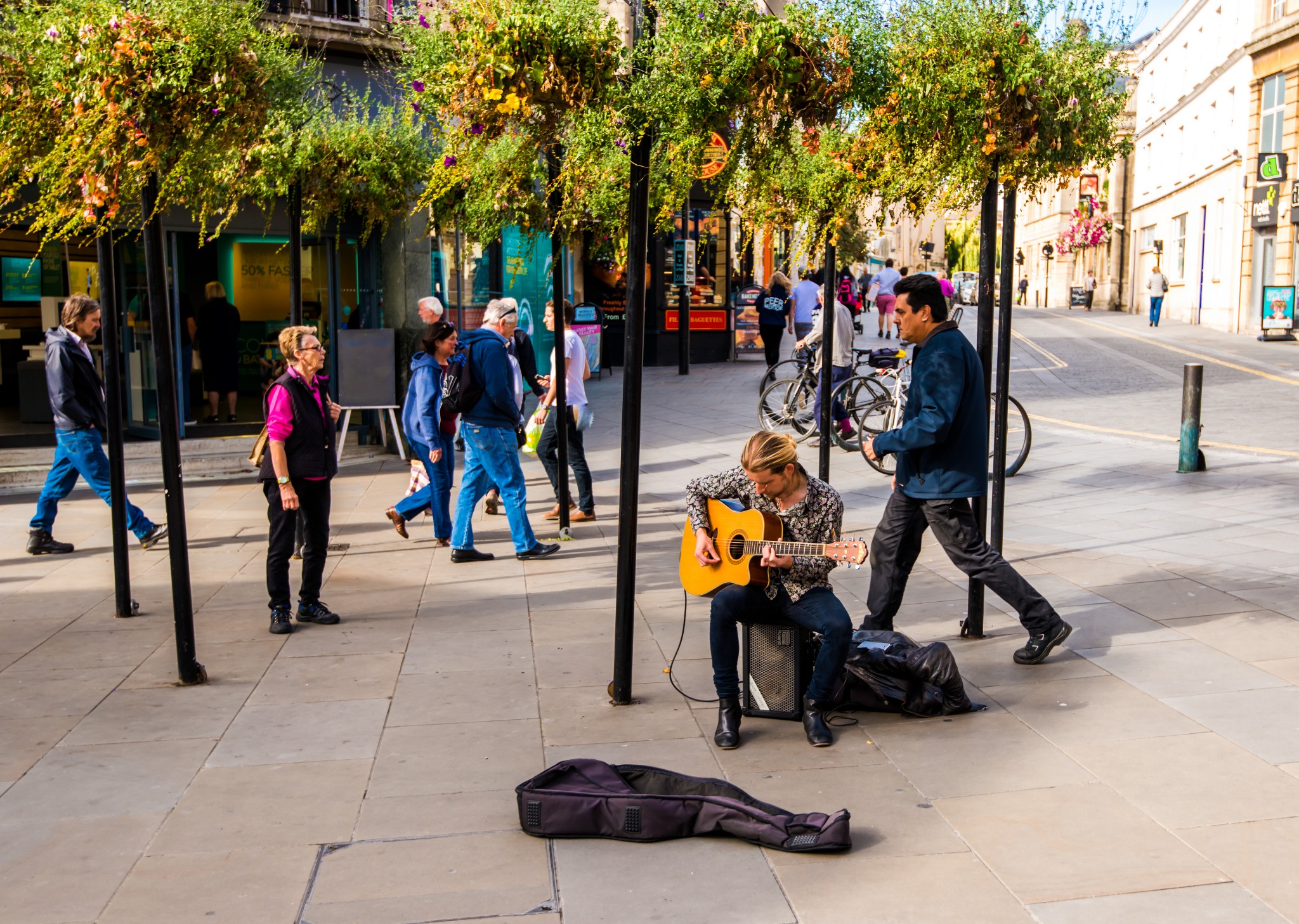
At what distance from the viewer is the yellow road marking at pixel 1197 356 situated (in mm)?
19391

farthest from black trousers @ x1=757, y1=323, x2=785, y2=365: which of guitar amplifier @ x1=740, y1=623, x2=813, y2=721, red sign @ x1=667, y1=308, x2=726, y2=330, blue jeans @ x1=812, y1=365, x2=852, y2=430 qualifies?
guitar amplifier @ x1=740, y1=623, x2=813, y2=721

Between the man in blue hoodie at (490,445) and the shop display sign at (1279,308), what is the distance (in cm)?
2541

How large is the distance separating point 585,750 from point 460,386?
3.84 m

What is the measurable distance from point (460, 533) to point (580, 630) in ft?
6.62

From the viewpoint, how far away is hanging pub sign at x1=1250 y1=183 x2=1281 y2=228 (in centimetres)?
3128

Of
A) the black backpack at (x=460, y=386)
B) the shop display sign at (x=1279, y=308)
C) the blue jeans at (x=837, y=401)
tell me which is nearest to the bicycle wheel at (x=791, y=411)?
the blue jeans at (x=837, y=401)

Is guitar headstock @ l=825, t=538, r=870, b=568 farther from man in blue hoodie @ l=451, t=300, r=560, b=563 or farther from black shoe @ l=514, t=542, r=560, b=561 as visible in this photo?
black shoe @ l=514, t=542, r=560, b=561

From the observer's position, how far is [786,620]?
16.7ft

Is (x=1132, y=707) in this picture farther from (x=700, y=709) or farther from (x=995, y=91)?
(x=995, y=91)

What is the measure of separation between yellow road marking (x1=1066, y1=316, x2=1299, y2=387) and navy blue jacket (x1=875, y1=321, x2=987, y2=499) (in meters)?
8.27

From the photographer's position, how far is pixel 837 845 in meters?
3.81

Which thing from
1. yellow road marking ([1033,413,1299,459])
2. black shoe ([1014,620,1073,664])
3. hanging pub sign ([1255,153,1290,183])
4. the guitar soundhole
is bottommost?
black shoe ([1014,620,1073,664])

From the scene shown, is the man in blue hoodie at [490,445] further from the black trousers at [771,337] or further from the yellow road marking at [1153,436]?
the black trousers at [771,337]

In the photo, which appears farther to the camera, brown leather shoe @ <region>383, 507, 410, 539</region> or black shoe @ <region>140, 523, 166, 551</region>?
black shoe @ <region>140, 523, 166, 551</region>
